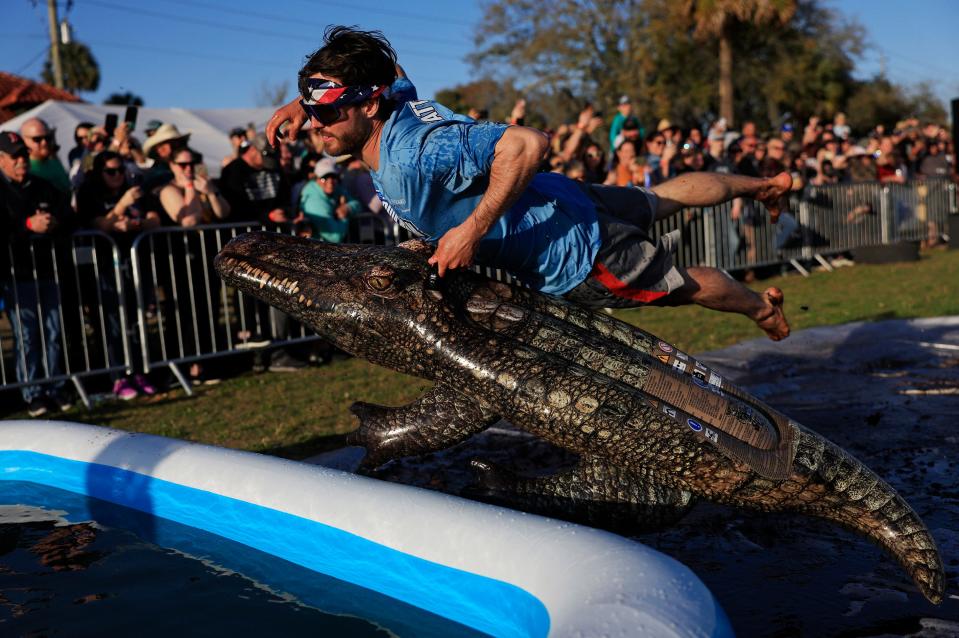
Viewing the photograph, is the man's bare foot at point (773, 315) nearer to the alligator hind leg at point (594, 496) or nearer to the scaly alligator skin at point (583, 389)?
the scaly alligator skin at point (583, 389)

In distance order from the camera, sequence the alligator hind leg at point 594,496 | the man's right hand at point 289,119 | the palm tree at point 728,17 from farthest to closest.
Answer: the palm tree at point 728,17, the man's right hand at point 289,119, the alligator hind leg at point 594,496

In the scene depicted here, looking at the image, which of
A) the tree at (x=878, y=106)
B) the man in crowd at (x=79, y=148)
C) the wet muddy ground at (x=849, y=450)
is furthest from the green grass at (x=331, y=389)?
the tree at (x=878, y=106)

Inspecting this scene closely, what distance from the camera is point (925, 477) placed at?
3.86 m

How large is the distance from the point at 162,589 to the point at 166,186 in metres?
5.51

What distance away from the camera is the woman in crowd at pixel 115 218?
725 cm

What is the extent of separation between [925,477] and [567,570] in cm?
246

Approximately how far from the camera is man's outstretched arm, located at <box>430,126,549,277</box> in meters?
2.88

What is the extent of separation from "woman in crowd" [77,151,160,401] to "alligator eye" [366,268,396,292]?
4617 millimetres

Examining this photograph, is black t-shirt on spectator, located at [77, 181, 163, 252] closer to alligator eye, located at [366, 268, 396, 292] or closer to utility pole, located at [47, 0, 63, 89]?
alligator eye, located at [366, 268, 396, 292]

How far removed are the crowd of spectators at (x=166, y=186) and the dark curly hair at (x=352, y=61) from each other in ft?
2.83

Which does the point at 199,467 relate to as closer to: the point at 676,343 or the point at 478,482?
the point at 478,482

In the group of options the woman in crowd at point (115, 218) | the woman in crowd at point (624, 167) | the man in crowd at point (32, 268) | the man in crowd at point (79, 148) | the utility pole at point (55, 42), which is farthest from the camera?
the utility pole at point (55, 42)

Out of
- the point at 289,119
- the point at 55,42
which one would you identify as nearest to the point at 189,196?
the point at 289,119

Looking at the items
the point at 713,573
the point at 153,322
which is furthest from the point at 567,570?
the point at 153,322
